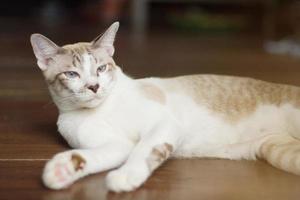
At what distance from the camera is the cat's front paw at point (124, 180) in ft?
3.63

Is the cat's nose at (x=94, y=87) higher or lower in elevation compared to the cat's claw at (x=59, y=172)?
higher

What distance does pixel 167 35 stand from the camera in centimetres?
442

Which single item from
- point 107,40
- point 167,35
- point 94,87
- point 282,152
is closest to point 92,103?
point 94,87

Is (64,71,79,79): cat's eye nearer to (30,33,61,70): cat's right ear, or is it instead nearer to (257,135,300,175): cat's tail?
(30,33,61,70): cat's right ear

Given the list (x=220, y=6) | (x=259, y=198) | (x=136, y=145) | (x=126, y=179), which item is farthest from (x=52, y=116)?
(x=220, y=6)

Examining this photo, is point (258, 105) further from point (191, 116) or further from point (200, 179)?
point (200, 179)

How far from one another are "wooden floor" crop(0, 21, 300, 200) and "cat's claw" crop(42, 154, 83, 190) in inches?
0.7

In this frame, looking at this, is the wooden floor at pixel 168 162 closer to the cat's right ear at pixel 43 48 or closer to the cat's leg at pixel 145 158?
the cat's leg at pixel 145 158

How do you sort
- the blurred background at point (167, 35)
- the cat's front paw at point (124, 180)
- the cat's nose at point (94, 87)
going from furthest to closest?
1. the blurred background at point (167, 35)
2. the cat's nose at point (94, 87)
3. the cat's front paw at point (124, 180)

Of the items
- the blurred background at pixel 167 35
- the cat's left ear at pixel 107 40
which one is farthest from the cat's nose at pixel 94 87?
the blurred background at pixel 167 35

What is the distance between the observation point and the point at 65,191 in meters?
1.13

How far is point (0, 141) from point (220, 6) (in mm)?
3905

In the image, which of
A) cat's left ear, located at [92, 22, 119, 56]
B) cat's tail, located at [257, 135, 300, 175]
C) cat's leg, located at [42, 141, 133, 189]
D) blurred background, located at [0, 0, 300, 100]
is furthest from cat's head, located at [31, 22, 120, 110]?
blurred background, located at [0, 0, 300, 100]

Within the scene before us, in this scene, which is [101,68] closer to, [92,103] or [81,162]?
[92,103]
